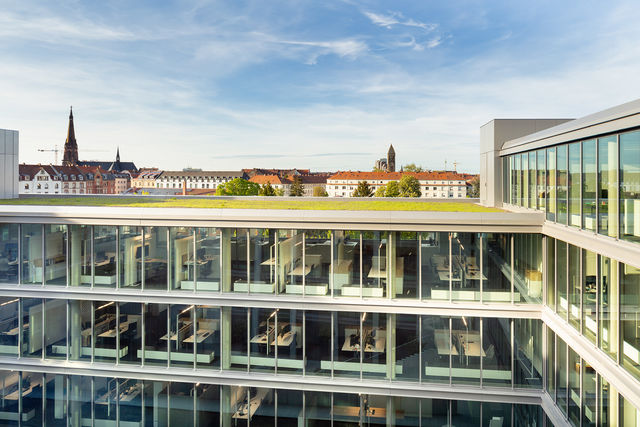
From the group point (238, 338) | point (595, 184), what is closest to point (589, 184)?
point (595, 184)

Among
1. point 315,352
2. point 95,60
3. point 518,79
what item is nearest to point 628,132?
point 315,352

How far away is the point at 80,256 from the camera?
1435cm

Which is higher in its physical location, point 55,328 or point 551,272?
point 551,272

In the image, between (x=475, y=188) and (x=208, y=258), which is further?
(x=475, y=188)

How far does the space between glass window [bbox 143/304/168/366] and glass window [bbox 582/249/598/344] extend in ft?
38.0

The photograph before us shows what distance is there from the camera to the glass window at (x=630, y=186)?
7656mm

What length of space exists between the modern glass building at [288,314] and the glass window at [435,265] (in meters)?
0.04

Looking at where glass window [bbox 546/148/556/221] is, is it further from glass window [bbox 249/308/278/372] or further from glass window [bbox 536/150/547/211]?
glass window [bbox 249/308/278/372]

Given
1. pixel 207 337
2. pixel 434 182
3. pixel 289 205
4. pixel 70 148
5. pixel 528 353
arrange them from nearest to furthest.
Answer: pixel 528 353
pixel 207 337
pixel 289 205
pixel 434 182
pixel 70 148

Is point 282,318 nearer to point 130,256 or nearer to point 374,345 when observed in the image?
point 374,345

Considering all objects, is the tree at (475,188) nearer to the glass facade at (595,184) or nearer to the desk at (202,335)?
the glass facade at (595,184)

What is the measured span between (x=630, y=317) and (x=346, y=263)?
23.7 ft

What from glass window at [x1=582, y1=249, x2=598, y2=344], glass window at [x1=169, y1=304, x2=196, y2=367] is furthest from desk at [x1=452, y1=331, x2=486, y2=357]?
glass window at [x1=169, y1=304, x2=196, y2=367]

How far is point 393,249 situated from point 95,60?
39.0m
